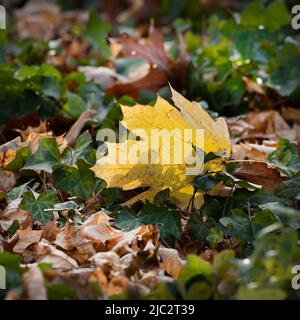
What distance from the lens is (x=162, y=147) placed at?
129cm

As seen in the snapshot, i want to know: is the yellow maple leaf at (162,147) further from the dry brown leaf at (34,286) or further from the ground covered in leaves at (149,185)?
the dry brown leaf at (34,286)

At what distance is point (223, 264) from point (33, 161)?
0.56 meters

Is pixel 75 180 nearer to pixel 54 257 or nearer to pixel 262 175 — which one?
pixel 54 257

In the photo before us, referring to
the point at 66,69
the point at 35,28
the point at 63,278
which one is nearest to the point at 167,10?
the point at 35,28

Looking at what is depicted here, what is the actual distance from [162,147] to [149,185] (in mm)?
103

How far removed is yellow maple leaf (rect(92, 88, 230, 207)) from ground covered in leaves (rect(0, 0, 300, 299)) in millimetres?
24

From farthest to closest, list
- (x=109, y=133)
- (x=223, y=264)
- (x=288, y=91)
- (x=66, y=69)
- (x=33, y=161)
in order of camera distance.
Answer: (x=66, y=69), (x=288, y=91), (x=109, y=133), (x=33, y=161), (x=223, y=264)

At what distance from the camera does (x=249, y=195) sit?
1365 mm

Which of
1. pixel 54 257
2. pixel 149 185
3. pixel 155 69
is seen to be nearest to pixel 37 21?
pixel 155 69

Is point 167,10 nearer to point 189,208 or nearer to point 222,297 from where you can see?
point 189,208

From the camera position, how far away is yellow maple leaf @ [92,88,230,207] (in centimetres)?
130

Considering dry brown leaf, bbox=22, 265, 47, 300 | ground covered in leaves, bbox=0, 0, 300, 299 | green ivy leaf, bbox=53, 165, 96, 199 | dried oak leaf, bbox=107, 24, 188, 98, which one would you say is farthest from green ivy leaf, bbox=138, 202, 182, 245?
dried oak leaf, bbox=107, 24, 188, 98

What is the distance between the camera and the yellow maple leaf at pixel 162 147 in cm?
130

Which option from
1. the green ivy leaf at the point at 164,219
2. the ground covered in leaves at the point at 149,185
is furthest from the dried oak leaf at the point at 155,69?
the green ivy leaf at the point at 164,219
